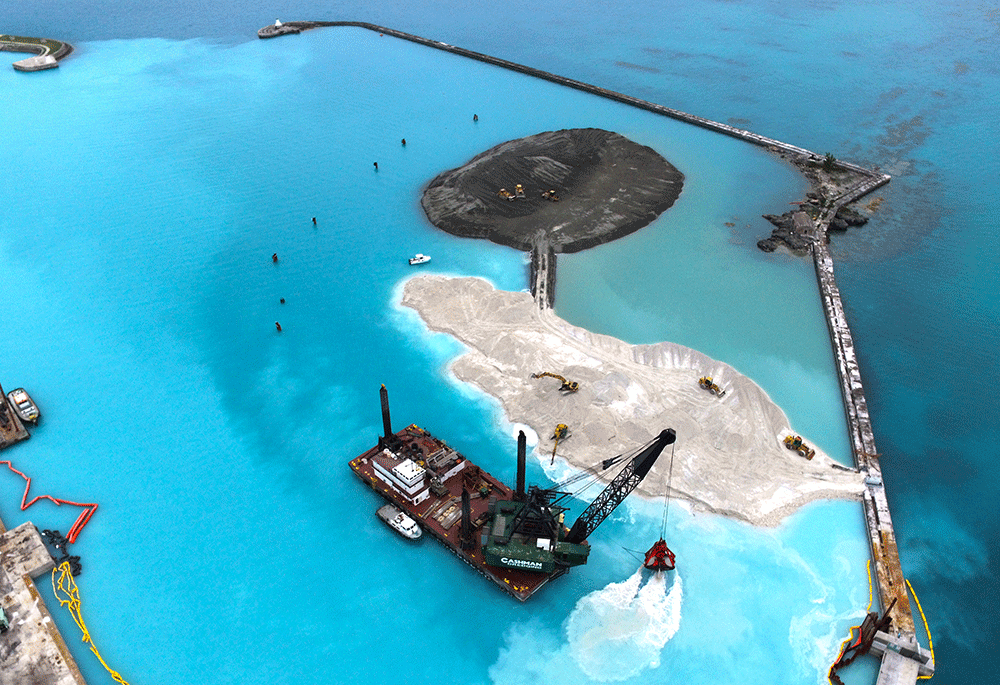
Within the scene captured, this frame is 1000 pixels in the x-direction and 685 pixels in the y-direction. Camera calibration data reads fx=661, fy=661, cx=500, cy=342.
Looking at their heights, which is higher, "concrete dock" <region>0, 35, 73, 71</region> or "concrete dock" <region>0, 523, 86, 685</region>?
"concrete dock" <region>0, 35, 73, 71</region>

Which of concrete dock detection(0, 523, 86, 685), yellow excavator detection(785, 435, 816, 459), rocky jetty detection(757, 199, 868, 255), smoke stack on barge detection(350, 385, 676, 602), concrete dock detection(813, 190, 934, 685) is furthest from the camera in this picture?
rocky jetty detection(757, 199, 868, 255)

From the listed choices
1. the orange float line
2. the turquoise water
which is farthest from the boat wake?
the orange float line

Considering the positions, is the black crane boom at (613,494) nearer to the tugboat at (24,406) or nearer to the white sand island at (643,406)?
the white sand island at (643,406)

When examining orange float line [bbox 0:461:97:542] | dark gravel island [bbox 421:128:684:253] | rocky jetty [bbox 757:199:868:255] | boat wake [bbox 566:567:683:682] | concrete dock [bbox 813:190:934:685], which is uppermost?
dark gravel island [bbox 421:128:684:253]

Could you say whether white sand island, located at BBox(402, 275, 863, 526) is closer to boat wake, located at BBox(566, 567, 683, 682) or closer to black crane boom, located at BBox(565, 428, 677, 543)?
black crane boom, located at BBox(565, 428, 677, 543)

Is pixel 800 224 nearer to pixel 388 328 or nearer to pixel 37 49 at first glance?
pixel 388 328

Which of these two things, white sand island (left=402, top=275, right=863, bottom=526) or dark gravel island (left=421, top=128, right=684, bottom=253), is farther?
dark gravel island (left=421, top=128, right=684, bottom=253)
